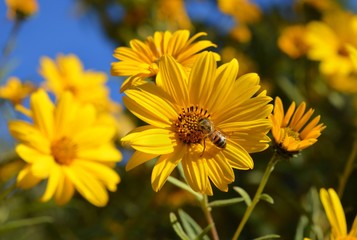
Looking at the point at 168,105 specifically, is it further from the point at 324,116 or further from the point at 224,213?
the point at 324,116

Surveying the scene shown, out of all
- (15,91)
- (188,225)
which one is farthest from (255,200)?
(15,91)

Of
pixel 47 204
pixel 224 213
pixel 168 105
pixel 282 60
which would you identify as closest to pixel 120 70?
pixel 168 105

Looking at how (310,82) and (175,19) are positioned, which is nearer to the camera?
(310,82)

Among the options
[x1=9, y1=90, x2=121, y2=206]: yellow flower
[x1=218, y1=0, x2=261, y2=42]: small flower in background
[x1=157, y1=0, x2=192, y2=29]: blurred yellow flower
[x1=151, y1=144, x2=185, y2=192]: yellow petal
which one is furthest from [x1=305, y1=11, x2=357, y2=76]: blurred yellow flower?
[x1=151, y1=144, x2=185, y2=192]: yellow petal

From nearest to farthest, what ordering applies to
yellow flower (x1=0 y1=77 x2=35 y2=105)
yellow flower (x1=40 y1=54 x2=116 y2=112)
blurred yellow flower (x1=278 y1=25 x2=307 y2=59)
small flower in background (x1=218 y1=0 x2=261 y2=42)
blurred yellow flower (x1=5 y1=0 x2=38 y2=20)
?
yellow flower (x1=0 y1=77 x2=35 y2=105), yellow flower (x1=40 y1=54 x2=116 y2=112), blurred yellow flower (x1=5 y1=0 x2=38 y2=20), blurred yellow flower (x1=278 y1=25 x2=307 y2=59), small flower in background (x1=218 y1=0 x2=261 y2=42)

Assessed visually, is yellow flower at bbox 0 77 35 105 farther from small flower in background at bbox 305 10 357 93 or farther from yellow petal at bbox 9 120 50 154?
small flower in background at bbox 305 10 357 93

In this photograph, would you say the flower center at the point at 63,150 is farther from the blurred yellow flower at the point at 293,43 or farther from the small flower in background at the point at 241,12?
the small flower in background at the point at 241,12

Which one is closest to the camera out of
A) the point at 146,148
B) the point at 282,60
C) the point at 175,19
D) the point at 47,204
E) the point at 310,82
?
the point at 146,148

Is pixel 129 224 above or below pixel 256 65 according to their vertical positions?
below
